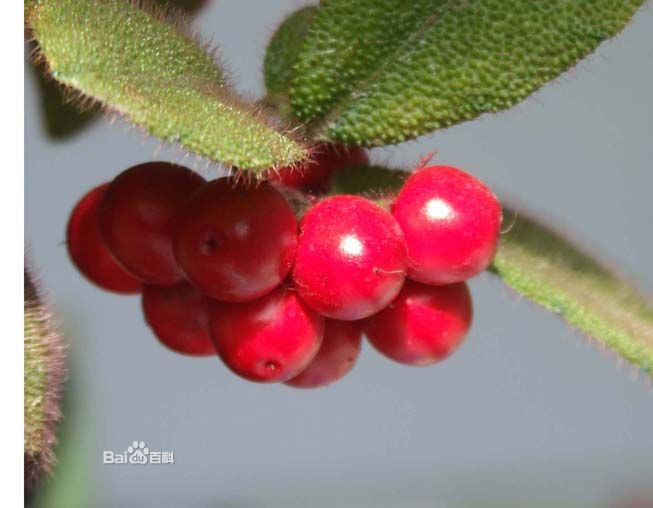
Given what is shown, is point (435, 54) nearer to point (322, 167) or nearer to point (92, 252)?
point (322, 167)

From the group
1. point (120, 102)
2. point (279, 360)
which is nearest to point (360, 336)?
point (279, 360)

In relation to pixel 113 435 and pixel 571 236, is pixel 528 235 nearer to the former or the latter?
pixel 571 236

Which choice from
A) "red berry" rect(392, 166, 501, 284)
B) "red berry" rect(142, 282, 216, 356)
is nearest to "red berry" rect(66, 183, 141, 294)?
"red berry" rect(142, 282, 216, 356)

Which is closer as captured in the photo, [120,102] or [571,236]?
[120,102]

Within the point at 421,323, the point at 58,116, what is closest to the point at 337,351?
the point at 421,323
